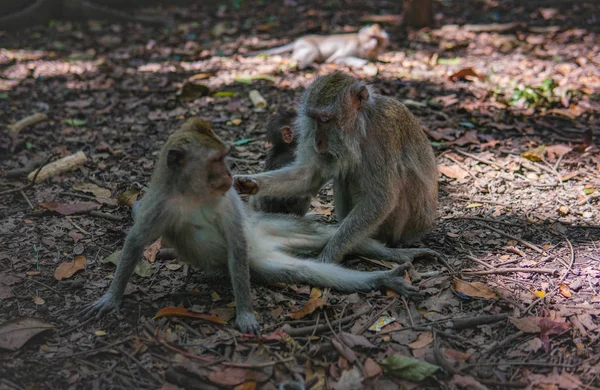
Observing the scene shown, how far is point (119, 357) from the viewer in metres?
3.90

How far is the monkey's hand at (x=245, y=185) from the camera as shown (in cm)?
498

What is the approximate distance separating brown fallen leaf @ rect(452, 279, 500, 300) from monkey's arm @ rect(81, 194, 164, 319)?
234 cm

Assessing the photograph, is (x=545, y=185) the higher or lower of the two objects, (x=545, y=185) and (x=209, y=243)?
the lower

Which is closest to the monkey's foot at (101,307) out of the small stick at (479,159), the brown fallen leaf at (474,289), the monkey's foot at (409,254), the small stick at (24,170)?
the monkey's foot at (409,254)

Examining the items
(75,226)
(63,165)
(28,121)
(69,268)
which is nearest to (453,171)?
(75,226)

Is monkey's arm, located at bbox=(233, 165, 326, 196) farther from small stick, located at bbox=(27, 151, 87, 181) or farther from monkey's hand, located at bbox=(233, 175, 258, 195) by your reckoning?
small stick, located at bbox=(27, 151, 87, 181)

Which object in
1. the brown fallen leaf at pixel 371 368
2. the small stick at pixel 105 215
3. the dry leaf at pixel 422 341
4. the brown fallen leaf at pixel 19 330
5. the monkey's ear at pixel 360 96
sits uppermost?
the monkey's ear at pixel 360 96

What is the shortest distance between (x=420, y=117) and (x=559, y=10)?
7374mm

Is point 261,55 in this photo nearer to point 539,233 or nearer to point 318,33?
point 318,33

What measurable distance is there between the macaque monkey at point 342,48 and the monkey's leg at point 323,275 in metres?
6.32

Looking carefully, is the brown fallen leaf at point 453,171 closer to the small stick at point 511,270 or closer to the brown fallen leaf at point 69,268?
the small stick at point 511,270

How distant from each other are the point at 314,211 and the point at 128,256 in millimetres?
2475

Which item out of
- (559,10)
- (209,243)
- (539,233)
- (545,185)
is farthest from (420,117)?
(559,10)

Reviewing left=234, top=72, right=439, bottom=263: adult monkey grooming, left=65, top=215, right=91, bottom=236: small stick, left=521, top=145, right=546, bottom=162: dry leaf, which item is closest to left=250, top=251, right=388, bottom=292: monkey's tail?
left=234, top=72, right=439, bottom=263: adult monkey grooming
